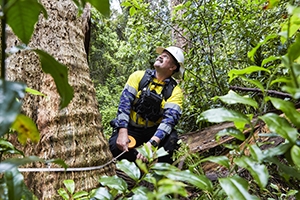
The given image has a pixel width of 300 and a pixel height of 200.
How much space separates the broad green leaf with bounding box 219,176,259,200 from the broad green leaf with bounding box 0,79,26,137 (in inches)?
18.1

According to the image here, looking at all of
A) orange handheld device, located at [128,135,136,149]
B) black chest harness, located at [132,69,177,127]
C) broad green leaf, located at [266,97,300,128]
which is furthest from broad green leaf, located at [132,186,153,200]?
black chest harness, located at [132,69,177,127]

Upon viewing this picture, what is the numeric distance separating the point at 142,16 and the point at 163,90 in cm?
145

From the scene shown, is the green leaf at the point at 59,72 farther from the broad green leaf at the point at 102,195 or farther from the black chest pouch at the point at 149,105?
the black chest pouch at the point at 149,105

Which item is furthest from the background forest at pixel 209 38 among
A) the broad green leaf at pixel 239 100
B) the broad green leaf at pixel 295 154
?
the broad green leaf at pixel 295 154

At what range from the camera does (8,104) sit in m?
0.27

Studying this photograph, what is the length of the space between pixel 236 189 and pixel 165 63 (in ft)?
7.81

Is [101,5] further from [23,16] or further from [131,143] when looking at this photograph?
[131,143]

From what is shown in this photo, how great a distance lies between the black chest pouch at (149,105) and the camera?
2447 mm

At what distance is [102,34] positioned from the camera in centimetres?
716

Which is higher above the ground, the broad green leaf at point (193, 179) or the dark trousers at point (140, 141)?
the broad green leaf at point (193, 179)

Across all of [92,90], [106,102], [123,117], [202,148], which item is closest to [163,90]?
[123,117]

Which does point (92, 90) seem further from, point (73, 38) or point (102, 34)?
point (102, 34)

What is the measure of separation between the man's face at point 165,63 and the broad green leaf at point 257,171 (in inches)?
90.5

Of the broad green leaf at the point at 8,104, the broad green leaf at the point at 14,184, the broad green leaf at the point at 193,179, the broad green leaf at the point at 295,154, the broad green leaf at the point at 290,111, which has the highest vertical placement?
the broad green leaf at the point at 8,104
